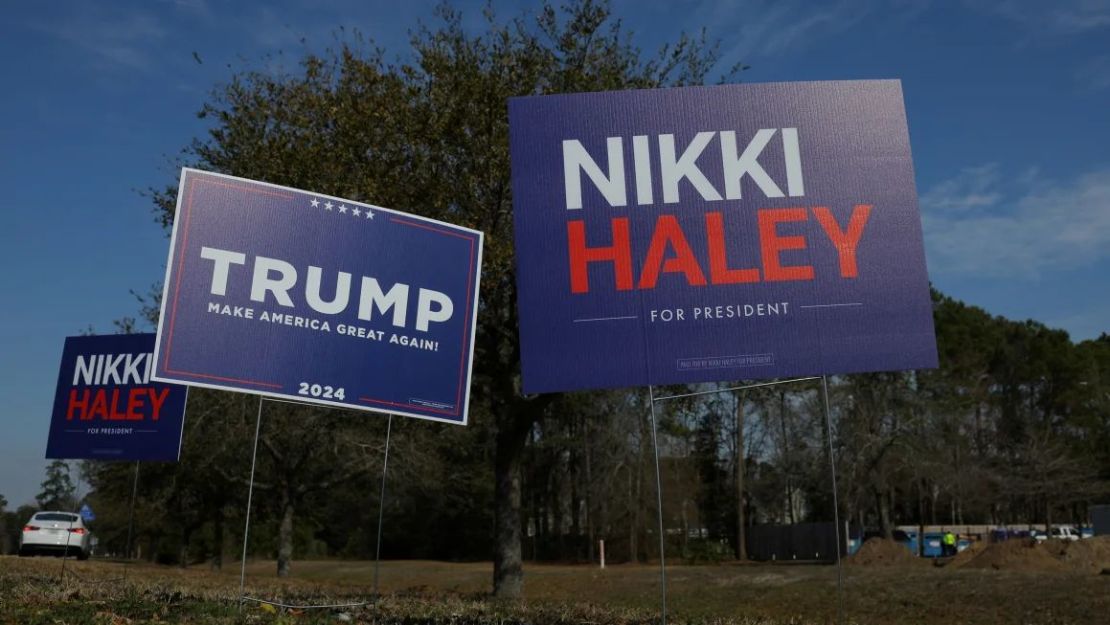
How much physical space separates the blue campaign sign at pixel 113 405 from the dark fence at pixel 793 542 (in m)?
39.5

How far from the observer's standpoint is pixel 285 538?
126 ft

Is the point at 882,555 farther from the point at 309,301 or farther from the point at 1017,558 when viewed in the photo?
the point at 309,301

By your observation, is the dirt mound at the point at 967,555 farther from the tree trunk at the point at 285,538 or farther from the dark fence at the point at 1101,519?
the tree trunk at the point at 285,538

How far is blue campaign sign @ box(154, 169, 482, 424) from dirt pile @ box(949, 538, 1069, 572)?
28.8 metres

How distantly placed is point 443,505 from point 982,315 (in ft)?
141

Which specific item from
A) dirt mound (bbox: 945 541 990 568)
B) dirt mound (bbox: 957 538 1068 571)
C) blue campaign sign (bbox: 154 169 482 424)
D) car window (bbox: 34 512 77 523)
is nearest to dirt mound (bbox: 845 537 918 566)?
dirt mound (bbox: 945 541 990 568)

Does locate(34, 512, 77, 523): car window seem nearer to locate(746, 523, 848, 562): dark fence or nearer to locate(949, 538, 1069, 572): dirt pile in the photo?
locate(949, 538, 1069, 572): dirt pile

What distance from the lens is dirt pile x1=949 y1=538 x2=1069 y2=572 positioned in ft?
113

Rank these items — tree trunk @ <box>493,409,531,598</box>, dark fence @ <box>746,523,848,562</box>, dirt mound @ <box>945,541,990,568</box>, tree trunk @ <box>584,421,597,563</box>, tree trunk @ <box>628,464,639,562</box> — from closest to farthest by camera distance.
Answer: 1. tree trunk @ <box>493,409,531,598</box>
2. dirt mound @ <box>945,541,990,568</box>
3. dark fence @ <box>746,523,848,562</box>
4. tree trunk @ <box>628,464,639,562</box>
5. tree trunk @ <box>584,421,597,563</box>

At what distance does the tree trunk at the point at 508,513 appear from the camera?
20047mm

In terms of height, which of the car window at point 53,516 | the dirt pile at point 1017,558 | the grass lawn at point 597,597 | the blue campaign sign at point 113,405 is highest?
the blue campaign sign at point 113,405

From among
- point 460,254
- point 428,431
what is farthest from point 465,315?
point 428,431

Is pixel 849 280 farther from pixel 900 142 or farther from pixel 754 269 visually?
pixel 900 142

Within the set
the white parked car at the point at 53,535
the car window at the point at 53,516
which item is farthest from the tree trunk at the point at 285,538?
the car window at the point at 53,516
